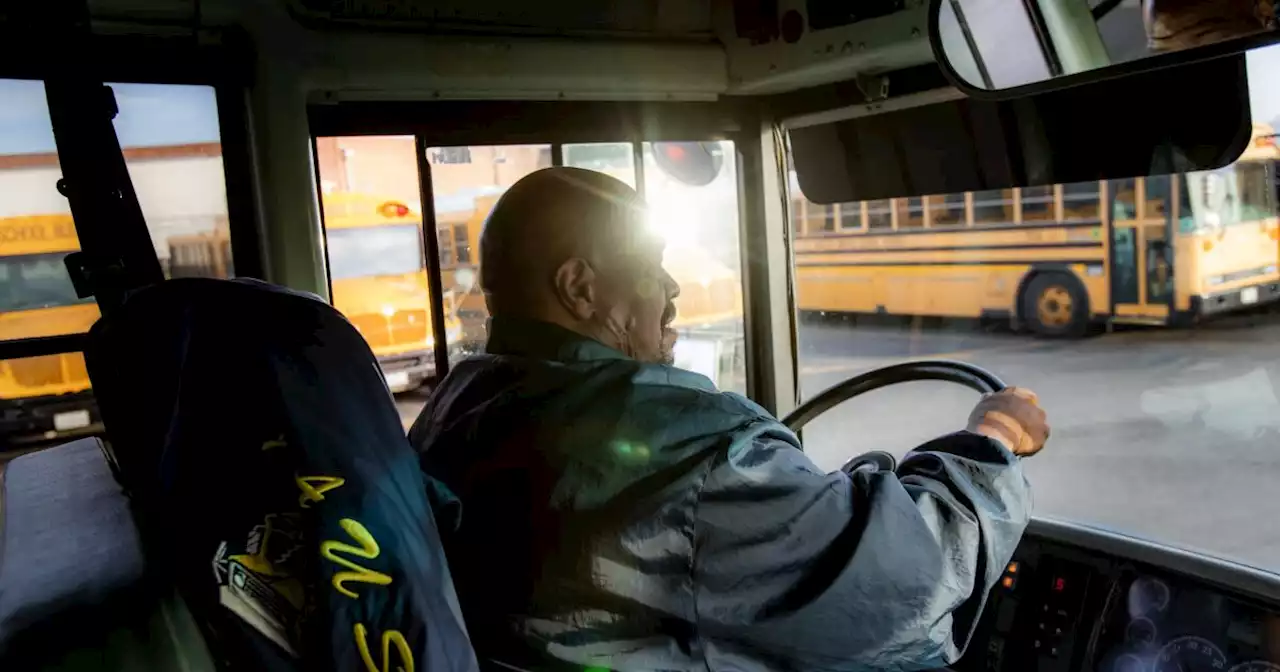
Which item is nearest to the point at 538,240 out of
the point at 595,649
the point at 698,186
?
the point at 595,649

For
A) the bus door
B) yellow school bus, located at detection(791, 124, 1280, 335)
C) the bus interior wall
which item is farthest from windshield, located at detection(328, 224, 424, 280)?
the bus door

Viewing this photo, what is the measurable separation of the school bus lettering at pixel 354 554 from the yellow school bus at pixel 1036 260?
560 centimetres

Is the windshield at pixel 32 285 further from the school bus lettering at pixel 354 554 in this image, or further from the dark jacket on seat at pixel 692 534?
the school bus lettering at pixel 354 554

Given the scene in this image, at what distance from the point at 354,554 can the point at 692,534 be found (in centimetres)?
45

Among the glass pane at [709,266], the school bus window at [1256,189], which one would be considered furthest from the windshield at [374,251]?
the school bus window at [1256,189]

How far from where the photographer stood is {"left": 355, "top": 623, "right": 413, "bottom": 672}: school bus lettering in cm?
111

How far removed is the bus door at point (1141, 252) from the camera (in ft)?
25.3

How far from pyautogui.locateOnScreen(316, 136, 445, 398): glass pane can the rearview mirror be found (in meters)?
1.21

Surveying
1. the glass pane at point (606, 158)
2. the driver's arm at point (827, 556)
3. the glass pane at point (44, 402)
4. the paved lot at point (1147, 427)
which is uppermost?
the glass pane at point (606, 158)

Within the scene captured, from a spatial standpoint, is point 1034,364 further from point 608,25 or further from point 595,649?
point 595,649

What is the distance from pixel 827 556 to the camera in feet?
4.46

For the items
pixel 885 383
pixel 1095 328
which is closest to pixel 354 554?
pixel 885 383

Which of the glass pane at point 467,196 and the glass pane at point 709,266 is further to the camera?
the glass pane at point 709,266

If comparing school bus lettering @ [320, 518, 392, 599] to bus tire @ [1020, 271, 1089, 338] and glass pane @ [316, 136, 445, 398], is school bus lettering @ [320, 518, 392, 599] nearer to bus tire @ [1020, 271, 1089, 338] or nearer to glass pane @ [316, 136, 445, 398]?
glass pane @ [316, 136, 445, 398]
